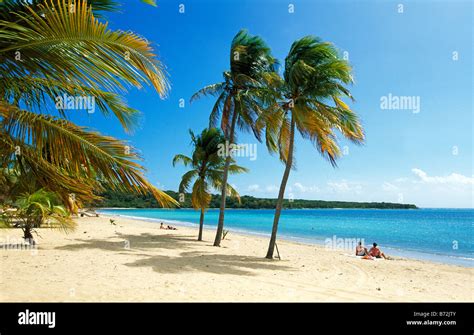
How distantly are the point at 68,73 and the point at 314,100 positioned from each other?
8860 millimetres

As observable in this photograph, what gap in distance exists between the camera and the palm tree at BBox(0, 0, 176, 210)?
10.2 feet

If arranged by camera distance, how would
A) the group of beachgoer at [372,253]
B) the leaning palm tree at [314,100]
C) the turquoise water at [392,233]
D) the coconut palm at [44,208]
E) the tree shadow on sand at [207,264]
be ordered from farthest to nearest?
1. the turquoise water at [392,233]
2. the group of beachgoer at [372,253]
3. the leaning palm tree at [314,100]
4. the tree shadow on sand at [207,264]
5. the coconut palm at [44,208]

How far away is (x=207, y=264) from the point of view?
32.0 feet

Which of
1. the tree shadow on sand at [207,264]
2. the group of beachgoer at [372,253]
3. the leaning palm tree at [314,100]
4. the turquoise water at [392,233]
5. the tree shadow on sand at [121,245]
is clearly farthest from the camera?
the turquoise water at [392,233]

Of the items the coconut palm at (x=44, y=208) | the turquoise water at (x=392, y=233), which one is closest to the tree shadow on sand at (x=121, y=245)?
the coconut palm at (x=44, y=208)

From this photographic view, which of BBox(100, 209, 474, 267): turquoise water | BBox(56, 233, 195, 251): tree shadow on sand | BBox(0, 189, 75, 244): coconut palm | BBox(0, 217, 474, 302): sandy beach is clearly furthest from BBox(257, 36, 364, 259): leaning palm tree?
BBox(100, 209, 474, 267): turquoise water

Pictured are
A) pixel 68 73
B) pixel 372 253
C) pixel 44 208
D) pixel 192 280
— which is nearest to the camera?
pixel 68 73

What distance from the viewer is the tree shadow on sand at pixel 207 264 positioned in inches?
343

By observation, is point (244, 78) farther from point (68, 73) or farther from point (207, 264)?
point (68, 73)

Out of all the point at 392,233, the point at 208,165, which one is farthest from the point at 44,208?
the point at 392,233

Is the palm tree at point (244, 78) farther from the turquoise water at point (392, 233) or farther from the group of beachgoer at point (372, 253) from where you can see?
the turquoise water at point (392, 233)

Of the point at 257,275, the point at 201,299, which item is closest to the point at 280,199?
the point at 257,275

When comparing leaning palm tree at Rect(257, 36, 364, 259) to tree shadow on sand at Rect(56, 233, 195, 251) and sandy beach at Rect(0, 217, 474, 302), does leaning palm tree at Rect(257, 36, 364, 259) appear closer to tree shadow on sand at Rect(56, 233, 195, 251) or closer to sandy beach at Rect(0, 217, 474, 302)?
sandy beach at Rect(0, 217, 474, 302)

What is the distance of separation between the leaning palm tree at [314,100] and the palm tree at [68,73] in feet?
26.8
